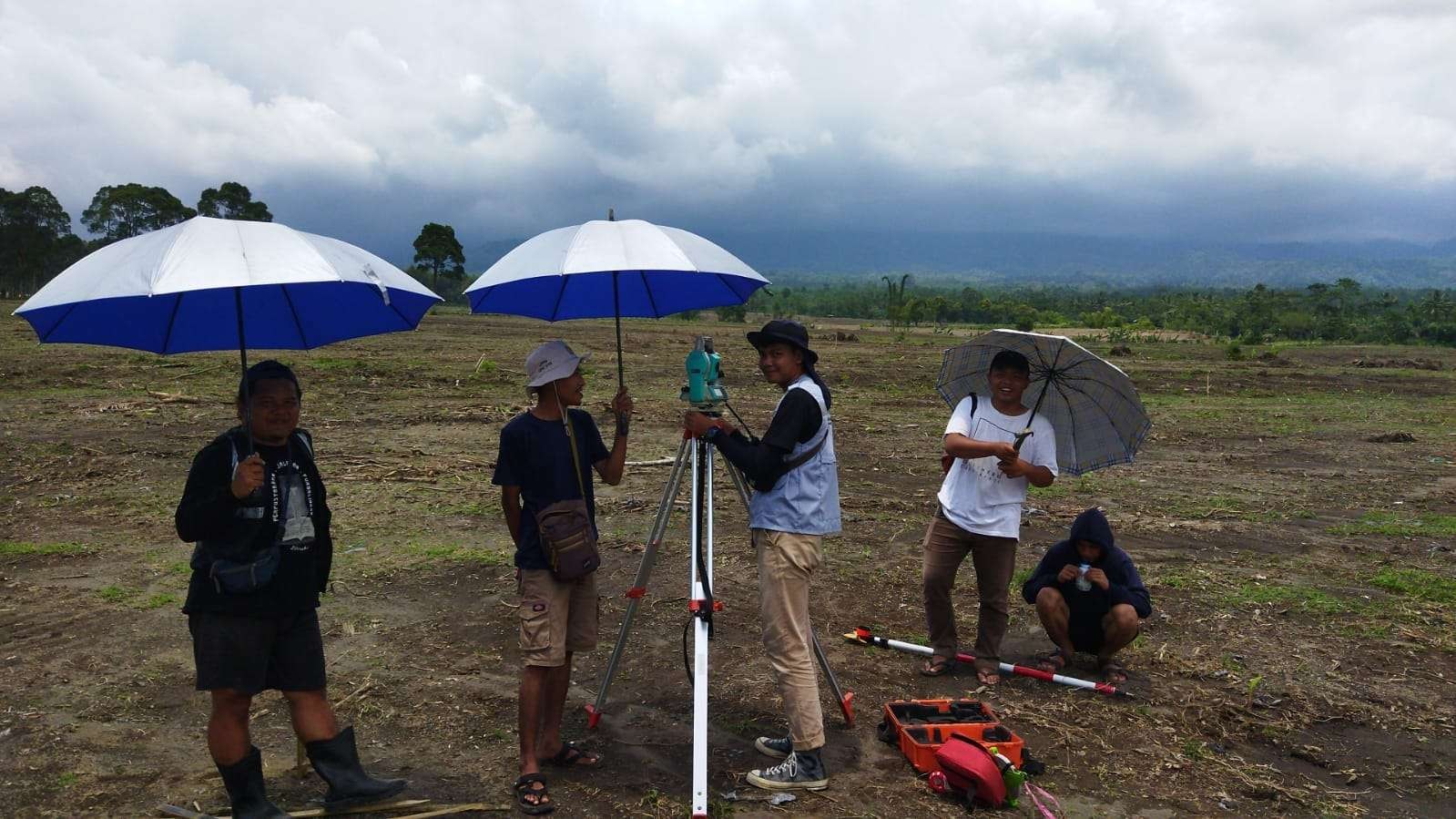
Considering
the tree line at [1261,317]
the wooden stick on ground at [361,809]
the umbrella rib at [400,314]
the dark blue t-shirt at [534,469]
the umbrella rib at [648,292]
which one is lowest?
the wooden stick on ground at [361,809]

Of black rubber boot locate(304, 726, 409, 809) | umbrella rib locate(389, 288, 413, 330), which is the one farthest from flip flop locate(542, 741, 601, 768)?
umbrella rib locate(389, 288, 413, 330)

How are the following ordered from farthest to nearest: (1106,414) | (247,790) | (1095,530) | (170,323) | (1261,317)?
(1261,317) < (1095,530) < (1106,414) < (170,323) < (247,790)

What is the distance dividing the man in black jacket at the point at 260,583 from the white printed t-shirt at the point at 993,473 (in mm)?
3451

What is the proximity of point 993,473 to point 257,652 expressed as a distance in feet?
12.8

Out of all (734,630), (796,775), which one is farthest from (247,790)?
(734,630)

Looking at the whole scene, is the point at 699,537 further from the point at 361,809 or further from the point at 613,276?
the point at 361,809

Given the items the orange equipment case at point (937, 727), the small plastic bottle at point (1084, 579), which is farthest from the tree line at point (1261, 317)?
the orange equipment case at point (937, 727)

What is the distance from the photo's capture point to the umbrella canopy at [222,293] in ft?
10.5

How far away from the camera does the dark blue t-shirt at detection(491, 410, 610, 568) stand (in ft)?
13.5

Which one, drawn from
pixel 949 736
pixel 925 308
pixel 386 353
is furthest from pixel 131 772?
pixel 925 308

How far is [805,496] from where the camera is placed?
4234 mm

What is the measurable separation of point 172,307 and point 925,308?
169 ft

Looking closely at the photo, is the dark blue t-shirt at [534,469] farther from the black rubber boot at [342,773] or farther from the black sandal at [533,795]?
the black rubber boot at [342,773]

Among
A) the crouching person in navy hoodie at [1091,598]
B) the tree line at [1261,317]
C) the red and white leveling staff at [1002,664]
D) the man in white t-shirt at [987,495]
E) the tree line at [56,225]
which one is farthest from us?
the tree line at [56,225]
